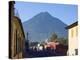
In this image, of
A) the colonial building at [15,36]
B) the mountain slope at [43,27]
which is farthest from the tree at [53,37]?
the colonial building at [15,36]

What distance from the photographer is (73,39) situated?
8.34ft

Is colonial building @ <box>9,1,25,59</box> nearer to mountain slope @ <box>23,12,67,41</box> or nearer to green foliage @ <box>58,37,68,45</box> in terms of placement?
mountain slope @ <box>23,12,67,41</box>

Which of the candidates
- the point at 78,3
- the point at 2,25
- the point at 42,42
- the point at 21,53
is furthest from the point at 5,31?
the point at 78,3

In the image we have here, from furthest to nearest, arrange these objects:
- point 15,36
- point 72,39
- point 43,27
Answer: point 72,39, point 43,27, point 15,36

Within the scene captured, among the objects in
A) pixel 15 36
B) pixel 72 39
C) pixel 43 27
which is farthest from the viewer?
pixel 72 39

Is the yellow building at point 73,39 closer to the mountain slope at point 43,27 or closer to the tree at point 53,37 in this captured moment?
the mountain slope at point 43,27

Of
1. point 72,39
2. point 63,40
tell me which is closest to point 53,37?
point 63,40

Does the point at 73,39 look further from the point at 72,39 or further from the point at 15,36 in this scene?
the point at 15,36

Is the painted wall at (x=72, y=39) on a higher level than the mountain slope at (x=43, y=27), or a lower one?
lower

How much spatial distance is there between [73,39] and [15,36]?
2.77 ft

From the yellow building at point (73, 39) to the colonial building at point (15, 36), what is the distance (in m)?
0.67

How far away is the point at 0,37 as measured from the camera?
2221 mm

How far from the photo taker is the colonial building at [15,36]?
7.33 ft

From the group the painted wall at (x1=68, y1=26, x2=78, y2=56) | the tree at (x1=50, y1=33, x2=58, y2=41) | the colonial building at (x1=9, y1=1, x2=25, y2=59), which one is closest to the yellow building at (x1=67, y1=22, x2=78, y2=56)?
the painted wall at (x1=68, y1=26, x2=78, y2=56)
